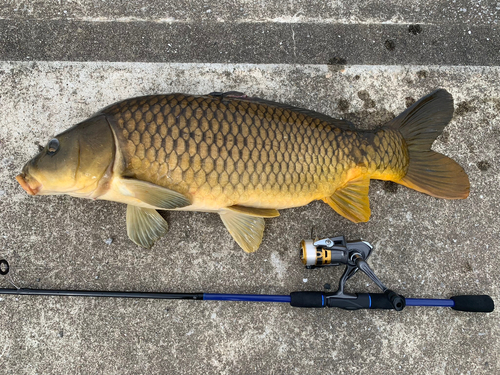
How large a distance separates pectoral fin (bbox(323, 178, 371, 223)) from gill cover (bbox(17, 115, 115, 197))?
1307 mm

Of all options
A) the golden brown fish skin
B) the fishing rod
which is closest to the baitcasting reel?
the fishing rod

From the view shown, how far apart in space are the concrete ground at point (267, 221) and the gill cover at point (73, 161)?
0.43 metres

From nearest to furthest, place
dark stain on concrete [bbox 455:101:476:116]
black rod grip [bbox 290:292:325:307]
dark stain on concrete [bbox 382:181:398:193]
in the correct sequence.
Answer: black rod grip [bbox 290:292:325:307], dark stain on concrete [bbox 382:181:398:193], dark stain on concrete [bbox 455:101:476:116]

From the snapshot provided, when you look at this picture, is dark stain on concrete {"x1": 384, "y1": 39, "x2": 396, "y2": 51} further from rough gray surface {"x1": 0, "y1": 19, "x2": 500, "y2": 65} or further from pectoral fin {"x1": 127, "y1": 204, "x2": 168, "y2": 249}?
pectoral fin {"x1": 127, "y1": 204, "x2": 168, "y2": 249}

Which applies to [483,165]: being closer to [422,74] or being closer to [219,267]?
[422,74]

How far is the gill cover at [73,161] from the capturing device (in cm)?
170

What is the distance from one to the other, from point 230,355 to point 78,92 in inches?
77.8

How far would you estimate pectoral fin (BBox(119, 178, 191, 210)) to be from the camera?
5.61 feet

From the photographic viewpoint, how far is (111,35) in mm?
2311

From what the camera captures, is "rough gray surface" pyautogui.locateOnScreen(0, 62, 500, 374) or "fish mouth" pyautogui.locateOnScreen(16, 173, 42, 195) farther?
"rough gray surface" pyautogui.locateOnScreen(0, 62, 500, 374)

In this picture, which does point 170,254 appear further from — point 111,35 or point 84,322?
point 111,35

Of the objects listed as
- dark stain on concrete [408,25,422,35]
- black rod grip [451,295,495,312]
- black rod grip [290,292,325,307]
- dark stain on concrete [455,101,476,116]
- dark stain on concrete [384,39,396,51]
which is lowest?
black rod grip [451,295,495,312]

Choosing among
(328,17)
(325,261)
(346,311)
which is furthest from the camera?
(328,17)

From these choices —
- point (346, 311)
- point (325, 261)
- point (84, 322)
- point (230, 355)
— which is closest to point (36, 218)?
point (84, 322)
